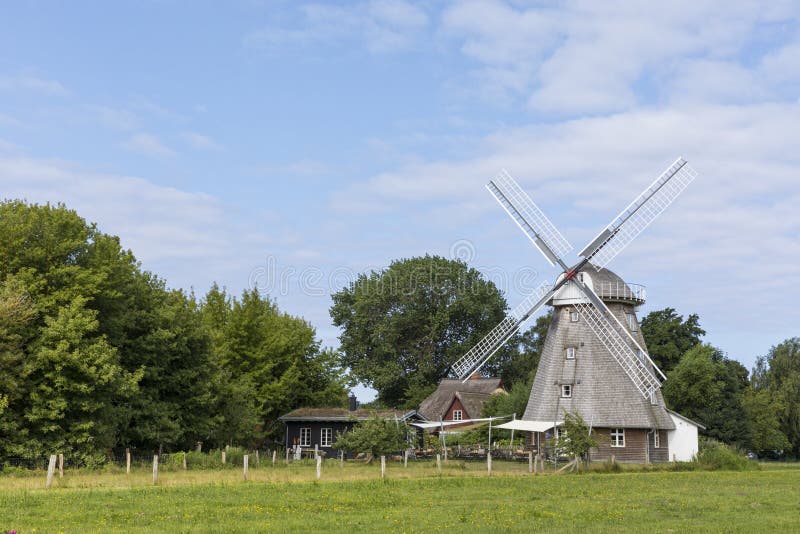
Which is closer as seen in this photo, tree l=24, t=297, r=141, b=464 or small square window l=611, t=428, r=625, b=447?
tree l=24, t=297, r=141, b=464

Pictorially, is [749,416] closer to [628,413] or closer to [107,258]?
[628,413]

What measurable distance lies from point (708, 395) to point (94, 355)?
40.6 meters

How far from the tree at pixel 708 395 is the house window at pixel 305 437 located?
2542 centimetres

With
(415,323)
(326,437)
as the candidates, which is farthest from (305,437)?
(415,323)

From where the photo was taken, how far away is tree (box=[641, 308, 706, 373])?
66.4 metres

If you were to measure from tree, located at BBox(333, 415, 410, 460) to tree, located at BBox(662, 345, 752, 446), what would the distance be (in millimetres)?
22085

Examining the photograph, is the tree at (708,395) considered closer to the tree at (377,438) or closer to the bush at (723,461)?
the bush at (723,461)

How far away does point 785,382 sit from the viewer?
73.4 meters

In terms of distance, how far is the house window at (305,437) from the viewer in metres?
59.5

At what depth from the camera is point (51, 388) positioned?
34688mm

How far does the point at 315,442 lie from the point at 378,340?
71.1 ft

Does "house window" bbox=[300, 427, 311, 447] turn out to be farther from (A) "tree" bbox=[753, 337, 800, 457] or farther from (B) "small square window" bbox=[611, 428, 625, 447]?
(A) "tree" bbox=[753, 337, 800, 457]

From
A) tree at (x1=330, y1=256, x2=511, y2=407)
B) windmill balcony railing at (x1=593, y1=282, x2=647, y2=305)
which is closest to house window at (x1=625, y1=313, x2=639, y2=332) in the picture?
windmill balcony railing at (x1=593, y1=282, x2=647, y2=305)

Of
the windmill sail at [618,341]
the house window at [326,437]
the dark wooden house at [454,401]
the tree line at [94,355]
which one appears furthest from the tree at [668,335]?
the tree line at [94,355]
